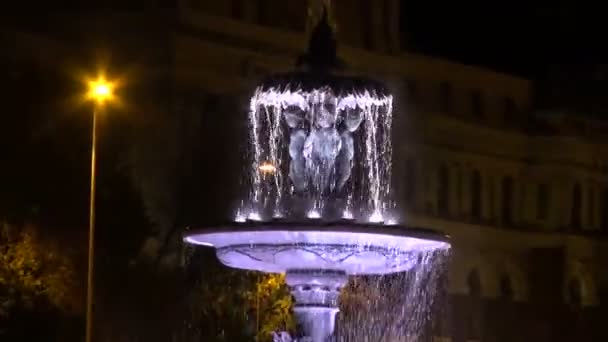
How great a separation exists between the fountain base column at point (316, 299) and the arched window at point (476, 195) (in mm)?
42587

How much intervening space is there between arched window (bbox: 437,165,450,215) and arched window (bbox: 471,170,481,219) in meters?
1.52

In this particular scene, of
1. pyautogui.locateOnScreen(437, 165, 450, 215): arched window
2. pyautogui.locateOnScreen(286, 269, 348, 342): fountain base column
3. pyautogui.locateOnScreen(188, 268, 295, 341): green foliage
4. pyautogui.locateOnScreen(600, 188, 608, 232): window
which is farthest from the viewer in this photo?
pyautogui.locateOnScreen(600, 188, 608, 232): window

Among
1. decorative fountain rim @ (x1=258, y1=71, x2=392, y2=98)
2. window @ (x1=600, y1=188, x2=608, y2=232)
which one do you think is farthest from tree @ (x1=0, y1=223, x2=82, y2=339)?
window @ (x1=600, y1=188, x2=608, y2=232)

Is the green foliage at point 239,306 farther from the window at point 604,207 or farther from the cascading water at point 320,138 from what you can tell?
the window at point 604,207

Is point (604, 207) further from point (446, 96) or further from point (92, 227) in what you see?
point (92, 227)

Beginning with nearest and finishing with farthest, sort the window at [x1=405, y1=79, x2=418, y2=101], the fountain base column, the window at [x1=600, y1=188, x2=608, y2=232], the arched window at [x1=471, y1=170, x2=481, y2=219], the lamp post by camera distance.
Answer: the fountain base column < the lamp post < the window at [x1=405, y1=79, x2=418, y2=101] < the arched window at [x1=471, y1=170, x2=481, y2=219] < the window at [x1=600, y1=188, x2=608, y2=232]

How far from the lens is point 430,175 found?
60.1 m

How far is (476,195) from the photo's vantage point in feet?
207

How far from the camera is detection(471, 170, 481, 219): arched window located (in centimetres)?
6281

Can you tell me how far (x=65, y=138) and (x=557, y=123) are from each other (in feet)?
88.8

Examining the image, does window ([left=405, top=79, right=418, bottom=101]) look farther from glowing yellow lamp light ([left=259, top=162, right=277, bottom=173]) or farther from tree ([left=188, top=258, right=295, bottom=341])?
tree ([left=188, top=258, right=295, bottom=341])

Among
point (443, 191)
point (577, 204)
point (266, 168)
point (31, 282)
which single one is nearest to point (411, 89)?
point (443, 191)

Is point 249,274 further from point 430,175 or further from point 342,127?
point 430,175

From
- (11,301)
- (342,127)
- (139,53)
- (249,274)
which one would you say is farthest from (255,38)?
(342,127)
